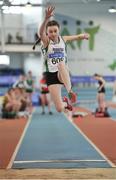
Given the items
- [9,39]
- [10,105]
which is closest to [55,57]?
[10,105]

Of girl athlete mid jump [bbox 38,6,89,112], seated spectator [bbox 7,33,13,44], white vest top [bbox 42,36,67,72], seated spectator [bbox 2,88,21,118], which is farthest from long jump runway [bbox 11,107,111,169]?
seated spectator [bbox 7,33,13,44]

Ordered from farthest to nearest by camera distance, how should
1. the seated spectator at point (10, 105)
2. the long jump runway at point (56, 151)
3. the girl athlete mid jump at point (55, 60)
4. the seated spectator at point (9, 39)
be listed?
the seated spectator at point (9, 39), the seated spectator at point (10, 105), the long jump runway at point (56, 151), the girl athlete mid jump at point (55, 60)

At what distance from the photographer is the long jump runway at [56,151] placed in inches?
303

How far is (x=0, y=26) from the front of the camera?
104 ft

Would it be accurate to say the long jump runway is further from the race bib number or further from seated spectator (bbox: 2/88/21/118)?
seated spectator (bbox: 2/88/21/118)

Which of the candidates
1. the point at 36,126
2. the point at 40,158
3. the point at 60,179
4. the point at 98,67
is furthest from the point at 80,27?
the point at 60,179

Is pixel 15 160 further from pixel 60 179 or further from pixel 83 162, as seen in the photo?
pixel 60 179

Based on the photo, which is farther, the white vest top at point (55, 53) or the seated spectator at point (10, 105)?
the seated spectator at point (10, 105)

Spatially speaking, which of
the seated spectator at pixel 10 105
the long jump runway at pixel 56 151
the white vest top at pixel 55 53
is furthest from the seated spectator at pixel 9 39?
the white vest top at pixel 55 53

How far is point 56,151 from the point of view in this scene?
9.11 m

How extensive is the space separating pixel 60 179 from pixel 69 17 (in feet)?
79.5

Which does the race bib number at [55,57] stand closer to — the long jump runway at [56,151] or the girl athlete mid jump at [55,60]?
the girl athlete mid jump at [55,60]

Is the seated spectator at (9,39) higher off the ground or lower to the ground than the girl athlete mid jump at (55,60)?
lower

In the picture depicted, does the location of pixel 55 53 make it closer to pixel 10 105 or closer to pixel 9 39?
pixel 10 105
